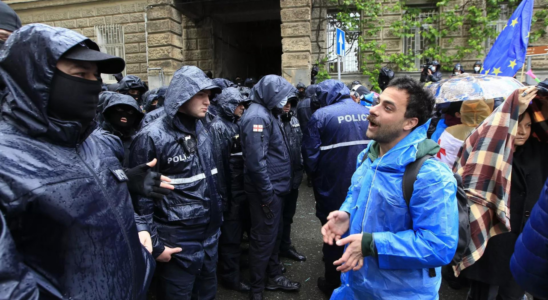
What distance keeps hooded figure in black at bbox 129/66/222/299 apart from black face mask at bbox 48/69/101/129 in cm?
101

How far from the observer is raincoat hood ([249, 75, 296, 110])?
351 centimetres

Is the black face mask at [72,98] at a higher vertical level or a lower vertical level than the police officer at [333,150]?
higher

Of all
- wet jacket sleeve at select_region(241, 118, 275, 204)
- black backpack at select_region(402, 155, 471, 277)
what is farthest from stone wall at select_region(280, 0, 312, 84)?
black backpack at select_region(402, 155, 471, 277)

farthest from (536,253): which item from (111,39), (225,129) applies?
(111,39)

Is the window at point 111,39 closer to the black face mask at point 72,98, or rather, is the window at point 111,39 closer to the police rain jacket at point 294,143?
the police rain jacket at point 294,143

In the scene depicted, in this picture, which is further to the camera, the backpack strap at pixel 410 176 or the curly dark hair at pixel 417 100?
the curly dark hair at pixel 417 100

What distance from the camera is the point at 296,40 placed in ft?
36.2

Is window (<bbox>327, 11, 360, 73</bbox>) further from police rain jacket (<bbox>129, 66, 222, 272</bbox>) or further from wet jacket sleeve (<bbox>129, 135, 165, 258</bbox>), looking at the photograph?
wet jacket sleeve (<bbox>129, 135, 165, 258</bbox>)

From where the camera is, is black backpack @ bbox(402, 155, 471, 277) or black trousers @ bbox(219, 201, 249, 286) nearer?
black backpack @ bbox(402, 155, 471, 277)

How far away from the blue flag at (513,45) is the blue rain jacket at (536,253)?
389 centimetres

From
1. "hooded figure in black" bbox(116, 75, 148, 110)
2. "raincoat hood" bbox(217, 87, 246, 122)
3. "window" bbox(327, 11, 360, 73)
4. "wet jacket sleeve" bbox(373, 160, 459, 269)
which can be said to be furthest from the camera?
"window" bbox(327, 11, 360, 73)

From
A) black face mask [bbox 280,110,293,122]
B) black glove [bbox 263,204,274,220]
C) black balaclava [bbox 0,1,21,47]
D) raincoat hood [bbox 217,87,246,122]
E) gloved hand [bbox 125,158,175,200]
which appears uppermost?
black balaclava [bbox 0,1,21,47]

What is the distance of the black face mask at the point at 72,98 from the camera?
131 centimetres

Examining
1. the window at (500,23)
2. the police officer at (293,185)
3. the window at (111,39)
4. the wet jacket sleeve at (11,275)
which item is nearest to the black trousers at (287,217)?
the police officer at (293,185)
